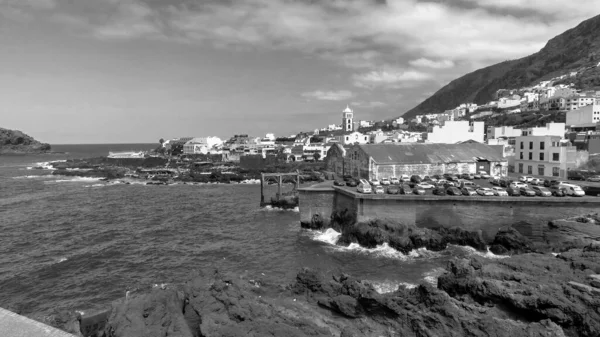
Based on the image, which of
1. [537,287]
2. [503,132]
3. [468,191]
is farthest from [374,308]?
[503,132]

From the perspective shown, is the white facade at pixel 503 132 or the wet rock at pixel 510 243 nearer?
the wet rock at pixel 510 243

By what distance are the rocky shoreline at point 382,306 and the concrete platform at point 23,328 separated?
5.38 m

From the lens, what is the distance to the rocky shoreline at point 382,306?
12.1m

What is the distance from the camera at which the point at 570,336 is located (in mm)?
12211

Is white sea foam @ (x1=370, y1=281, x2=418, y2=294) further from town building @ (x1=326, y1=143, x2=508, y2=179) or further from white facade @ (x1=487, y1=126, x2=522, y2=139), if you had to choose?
white facade @ (x1=487, y1=126, x2=522, y2=139)

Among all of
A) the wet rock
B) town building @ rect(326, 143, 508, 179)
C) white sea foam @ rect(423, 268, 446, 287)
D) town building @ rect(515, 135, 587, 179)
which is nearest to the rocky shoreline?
white sea foam @ rect(423, 268, 446, 287)

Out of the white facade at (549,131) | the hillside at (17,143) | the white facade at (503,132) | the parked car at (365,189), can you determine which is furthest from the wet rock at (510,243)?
the hillside at (17,143)

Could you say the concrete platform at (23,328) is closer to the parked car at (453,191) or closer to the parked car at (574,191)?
the parked car at (453,191)

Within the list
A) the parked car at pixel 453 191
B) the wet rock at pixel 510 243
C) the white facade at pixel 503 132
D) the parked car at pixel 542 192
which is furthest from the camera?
the white facade at pixel 503 132

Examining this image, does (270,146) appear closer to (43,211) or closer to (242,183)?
(242,183)

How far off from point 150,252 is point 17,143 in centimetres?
19162

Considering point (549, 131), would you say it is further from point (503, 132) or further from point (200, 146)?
point (200, 146)

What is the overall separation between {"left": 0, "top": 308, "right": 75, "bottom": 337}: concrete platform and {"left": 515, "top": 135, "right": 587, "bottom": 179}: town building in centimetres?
4370

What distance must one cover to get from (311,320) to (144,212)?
31.3 metres
